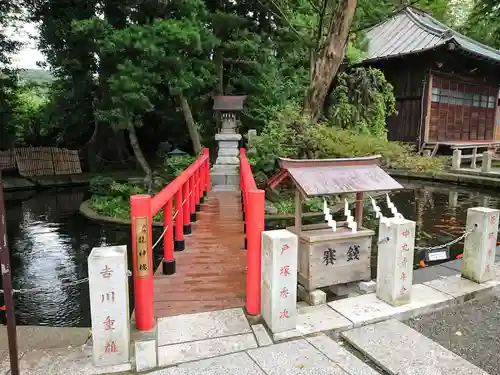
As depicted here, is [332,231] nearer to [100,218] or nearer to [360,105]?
[100,218]

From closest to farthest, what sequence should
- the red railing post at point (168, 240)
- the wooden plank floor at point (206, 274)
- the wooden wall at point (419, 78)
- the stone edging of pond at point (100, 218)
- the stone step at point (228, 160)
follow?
the wooden plank floor at point (206, 274)
the red railing post at point (168, 240)
the stone edging of pond at point (100, 218)
the stone step at point (228, 160)
the wooden wall at point (419, 78)

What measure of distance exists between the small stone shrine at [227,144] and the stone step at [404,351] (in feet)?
28.7

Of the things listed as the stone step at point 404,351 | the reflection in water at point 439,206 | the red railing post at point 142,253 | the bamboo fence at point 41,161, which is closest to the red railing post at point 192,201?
the red railing post at point 142,253

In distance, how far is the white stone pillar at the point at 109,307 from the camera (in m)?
3.08

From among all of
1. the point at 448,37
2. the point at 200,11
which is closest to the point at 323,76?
the point at 200,11

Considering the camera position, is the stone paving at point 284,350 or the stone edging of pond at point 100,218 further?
the stone edging of pond at point 100,218

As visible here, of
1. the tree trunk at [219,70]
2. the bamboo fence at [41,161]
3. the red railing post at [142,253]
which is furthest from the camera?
the bamboo fence at [41,161]

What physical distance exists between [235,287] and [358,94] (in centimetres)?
1056

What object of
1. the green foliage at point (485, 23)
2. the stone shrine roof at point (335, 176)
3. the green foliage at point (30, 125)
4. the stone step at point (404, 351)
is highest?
the green foliage at point (485, 23)

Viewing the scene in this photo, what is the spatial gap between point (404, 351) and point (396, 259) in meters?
1.02

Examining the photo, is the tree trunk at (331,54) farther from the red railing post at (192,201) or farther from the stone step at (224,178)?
the red railing post at (192,201)

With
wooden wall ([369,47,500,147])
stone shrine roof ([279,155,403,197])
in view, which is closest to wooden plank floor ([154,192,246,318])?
stone shrine roof ([279,155,403,197])

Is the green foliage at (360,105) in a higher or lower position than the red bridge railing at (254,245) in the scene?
higher

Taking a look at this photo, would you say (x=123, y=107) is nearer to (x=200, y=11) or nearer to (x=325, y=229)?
(x=200, y=11)
